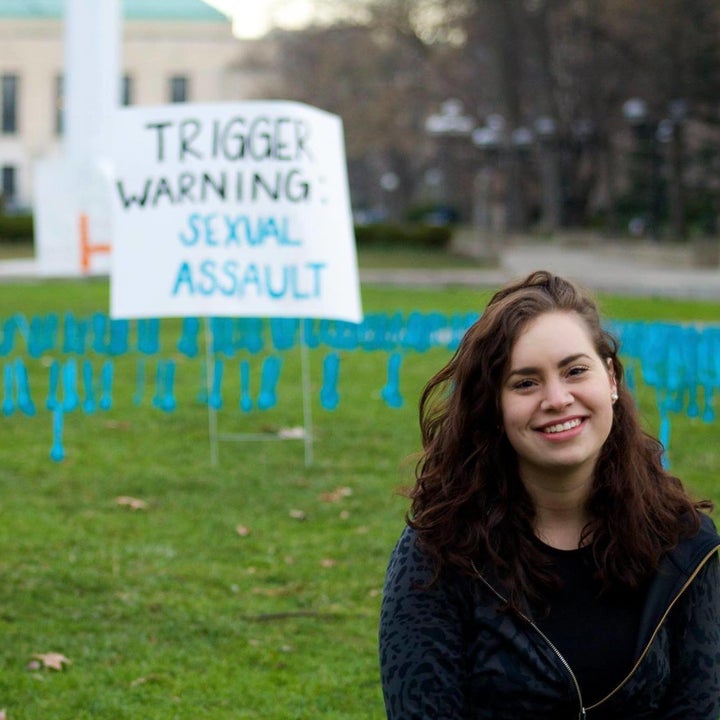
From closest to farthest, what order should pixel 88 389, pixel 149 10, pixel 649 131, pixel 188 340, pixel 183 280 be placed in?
pixel 183 280
pixel 88 389
pixel 188 340
pixel 649 131
pixel 149 10

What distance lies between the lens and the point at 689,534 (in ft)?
8.83

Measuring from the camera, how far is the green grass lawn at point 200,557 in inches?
186

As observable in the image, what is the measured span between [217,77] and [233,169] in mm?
85813

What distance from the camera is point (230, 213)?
805 centimetres

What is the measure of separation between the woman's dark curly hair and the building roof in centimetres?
9073

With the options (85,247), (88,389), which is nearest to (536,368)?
(88,389)

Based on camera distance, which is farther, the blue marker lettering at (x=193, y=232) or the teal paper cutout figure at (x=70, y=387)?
the teal paper cutout figure at (x=70, y=387)

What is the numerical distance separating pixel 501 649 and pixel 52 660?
260 cm

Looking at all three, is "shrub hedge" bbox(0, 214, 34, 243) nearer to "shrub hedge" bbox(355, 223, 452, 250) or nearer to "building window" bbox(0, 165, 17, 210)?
"shrub hedge" bbox(355, 223, 452, 250)

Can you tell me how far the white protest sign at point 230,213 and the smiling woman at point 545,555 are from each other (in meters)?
4.99

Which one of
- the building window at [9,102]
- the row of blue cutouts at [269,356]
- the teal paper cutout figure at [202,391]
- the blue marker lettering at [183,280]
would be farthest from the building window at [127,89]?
the blue marker lettering at [183,280]

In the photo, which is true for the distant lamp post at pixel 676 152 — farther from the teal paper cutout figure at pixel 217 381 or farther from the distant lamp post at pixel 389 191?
the distant lamp post at pixel 389 191

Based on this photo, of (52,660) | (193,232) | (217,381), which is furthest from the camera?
(217,381)

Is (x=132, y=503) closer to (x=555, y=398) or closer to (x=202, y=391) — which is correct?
Answer: (x=202, y=391)
